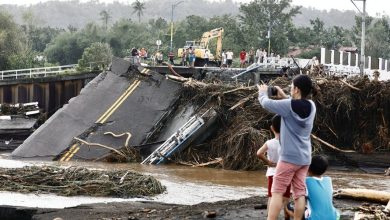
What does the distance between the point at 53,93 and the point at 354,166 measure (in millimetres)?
19585

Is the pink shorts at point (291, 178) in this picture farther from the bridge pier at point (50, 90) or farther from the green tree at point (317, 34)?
the green tree at point (317, 34)

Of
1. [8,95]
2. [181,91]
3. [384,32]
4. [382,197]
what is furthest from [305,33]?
[382,197]

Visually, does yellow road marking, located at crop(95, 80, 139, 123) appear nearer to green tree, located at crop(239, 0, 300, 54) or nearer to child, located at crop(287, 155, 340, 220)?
child, located at crop(287, 155, 340, 220)

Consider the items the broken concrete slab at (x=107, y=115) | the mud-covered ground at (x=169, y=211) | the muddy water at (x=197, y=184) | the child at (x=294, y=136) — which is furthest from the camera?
the broken concrete slab at (x=107, y=115)

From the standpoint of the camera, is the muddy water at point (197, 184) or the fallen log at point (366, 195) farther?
the muddy water at point (197, 184)

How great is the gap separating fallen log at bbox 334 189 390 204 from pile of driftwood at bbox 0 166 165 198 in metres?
4.09

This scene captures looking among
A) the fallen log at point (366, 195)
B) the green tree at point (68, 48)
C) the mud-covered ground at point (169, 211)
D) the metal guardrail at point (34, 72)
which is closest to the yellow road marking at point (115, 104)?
the mud-covered ground at point (169, 211)

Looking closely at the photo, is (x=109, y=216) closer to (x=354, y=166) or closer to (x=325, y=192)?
(x=325, y=192)

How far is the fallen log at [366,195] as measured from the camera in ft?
35.5

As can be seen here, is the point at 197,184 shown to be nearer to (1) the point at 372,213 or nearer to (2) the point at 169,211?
(2) the point at 169,211

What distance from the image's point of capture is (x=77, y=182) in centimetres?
1393

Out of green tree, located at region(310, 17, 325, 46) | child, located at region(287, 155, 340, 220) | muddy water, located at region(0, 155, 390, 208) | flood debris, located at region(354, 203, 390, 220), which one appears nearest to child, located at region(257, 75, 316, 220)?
child, located at region(287, 155, 340, 220)

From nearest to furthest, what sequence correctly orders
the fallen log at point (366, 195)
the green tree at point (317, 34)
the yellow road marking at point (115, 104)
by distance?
the fallen log at point (366, 195) → the yellow road marking at point (115, 104) → the green tree at point (317, 34)

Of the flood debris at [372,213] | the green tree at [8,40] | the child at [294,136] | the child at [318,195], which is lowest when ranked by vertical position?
the flood debris at [372,213]
